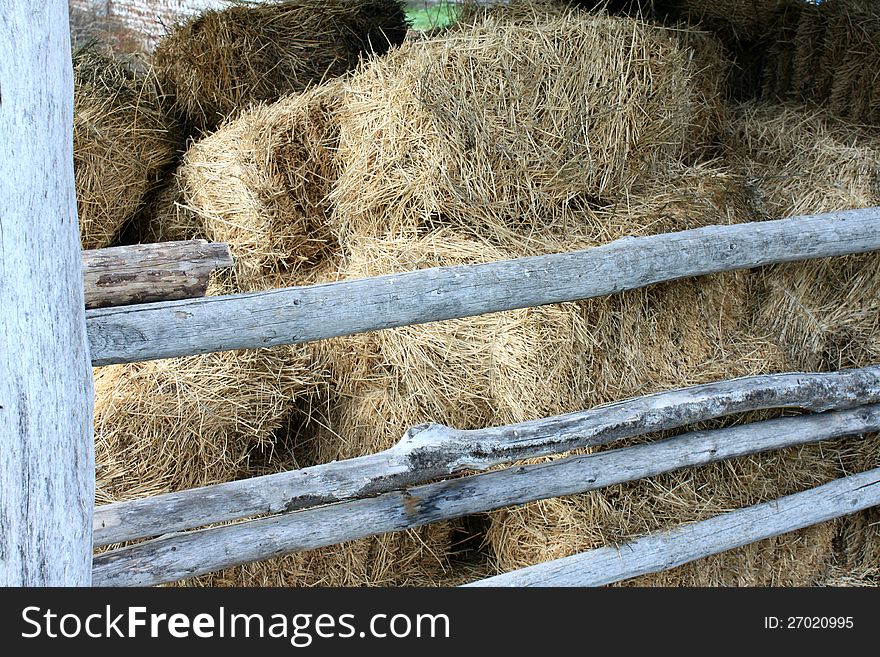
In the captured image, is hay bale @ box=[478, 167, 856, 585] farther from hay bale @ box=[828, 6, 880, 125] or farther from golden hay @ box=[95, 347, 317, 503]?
hay bale @ box=[828, 6, 880, 125]

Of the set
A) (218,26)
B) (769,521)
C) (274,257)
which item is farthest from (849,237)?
(218,26)

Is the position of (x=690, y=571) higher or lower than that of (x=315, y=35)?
lower

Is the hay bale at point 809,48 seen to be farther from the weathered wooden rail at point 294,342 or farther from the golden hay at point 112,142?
the golden hay at point 112,142

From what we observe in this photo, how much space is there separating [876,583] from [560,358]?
2.14m

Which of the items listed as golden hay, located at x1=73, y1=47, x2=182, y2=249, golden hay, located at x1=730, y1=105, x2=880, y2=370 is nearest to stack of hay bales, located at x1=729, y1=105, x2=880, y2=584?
golden hay, located at x1=730, y1=105, x2=880, y2=370

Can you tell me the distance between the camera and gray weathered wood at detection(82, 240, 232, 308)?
2.61m

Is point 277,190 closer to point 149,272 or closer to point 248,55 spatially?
point 248,55

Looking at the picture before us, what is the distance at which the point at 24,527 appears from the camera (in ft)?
6.86

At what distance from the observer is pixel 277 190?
3.80 meters

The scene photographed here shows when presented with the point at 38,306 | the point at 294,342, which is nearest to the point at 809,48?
the point at 294,342

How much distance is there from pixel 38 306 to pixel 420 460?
1.32 meters

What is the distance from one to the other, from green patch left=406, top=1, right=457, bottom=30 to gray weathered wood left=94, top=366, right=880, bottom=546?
6.14 ft

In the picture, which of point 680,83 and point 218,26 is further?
point 218,26

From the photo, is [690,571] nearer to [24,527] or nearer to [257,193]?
[257,193]
